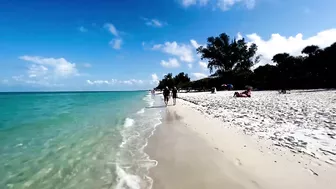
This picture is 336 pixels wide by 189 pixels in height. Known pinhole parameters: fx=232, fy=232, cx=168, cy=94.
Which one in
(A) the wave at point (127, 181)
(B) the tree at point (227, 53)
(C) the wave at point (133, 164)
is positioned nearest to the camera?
(A) the wave at point (127, 181)

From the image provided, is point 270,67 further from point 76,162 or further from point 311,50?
point 76,162

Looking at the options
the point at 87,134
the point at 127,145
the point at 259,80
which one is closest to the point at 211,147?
the point at 127,145

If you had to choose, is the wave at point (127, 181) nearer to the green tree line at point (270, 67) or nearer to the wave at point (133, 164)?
the wave at point (133, 164)

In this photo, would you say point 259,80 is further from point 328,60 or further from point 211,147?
point 211,147

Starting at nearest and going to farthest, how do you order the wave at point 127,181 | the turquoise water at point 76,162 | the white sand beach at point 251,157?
the white sand beach at point 251,157 < the wave at point 127,181 < the turquoise water at point 76,162

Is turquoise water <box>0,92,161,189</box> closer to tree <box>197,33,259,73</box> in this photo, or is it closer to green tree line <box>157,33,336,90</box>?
green tree line <box>157,33,336,90</box>

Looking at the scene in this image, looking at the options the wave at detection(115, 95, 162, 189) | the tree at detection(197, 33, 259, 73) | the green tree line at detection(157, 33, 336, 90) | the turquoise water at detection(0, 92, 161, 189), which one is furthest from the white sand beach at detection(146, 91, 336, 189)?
the tree at detection(197, 33, 259, 73)

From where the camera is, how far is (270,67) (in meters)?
56.2

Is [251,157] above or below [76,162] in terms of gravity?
above

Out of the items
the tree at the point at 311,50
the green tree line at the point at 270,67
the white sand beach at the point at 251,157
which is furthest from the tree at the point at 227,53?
the white sand beach at the point at 251,157

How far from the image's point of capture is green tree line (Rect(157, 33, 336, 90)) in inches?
1774

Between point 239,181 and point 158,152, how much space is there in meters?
3.33

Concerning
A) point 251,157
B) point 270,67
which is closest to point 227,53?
point 270,67

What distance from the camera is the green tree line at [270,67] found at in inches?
1774
